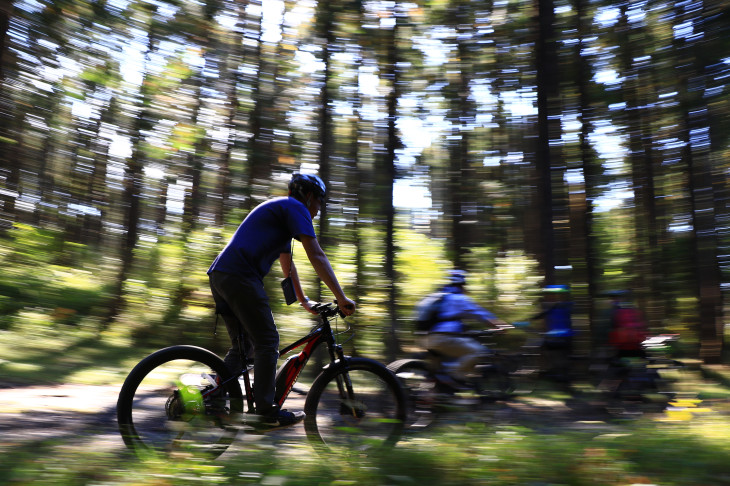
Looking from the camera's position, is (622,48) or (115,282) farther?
(115,282)

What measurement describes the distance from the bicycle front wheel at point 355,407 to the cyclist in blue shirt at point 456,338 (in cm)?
240

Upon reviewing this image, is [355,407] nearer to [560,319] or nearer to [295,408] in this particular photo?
[295,408]

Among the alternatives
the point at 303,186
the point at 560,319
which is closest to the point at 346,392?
the point at 303,186

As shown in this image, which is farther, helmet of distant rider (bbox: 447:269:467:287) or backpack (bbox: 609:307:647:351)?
backpack (bbox: 609:307:647:351)

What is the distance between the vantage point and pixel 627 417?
Result: 6699 mm

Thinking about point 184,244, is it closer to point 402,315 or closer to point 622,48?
point 402,315

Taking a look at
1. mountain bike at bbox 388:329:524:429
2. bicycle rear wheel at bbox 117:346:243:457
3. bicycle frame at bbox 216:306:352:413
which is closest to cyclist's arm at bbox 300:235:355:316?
bicycle frame at bbox 216:306:352:413

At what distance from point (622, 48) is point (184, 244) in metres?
11.2

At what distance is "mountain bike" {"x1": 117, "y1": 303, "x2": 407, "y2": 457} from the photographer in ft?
11.3

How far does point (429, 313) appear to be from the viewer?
6516mm

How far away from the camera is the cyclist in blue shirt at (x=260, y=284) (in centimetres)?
369

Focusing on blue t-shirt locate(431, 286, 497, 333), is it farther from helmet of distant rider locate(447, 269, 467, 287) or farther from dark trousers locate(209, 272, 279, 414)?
dark trousers locate(209, 272, 279, 414)

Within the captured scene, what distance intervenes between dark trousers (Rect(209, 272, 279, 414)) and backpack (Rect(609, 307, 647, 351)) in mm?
5669

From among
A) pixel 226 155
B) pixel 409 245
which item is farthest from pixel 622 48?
pixel 226 155
